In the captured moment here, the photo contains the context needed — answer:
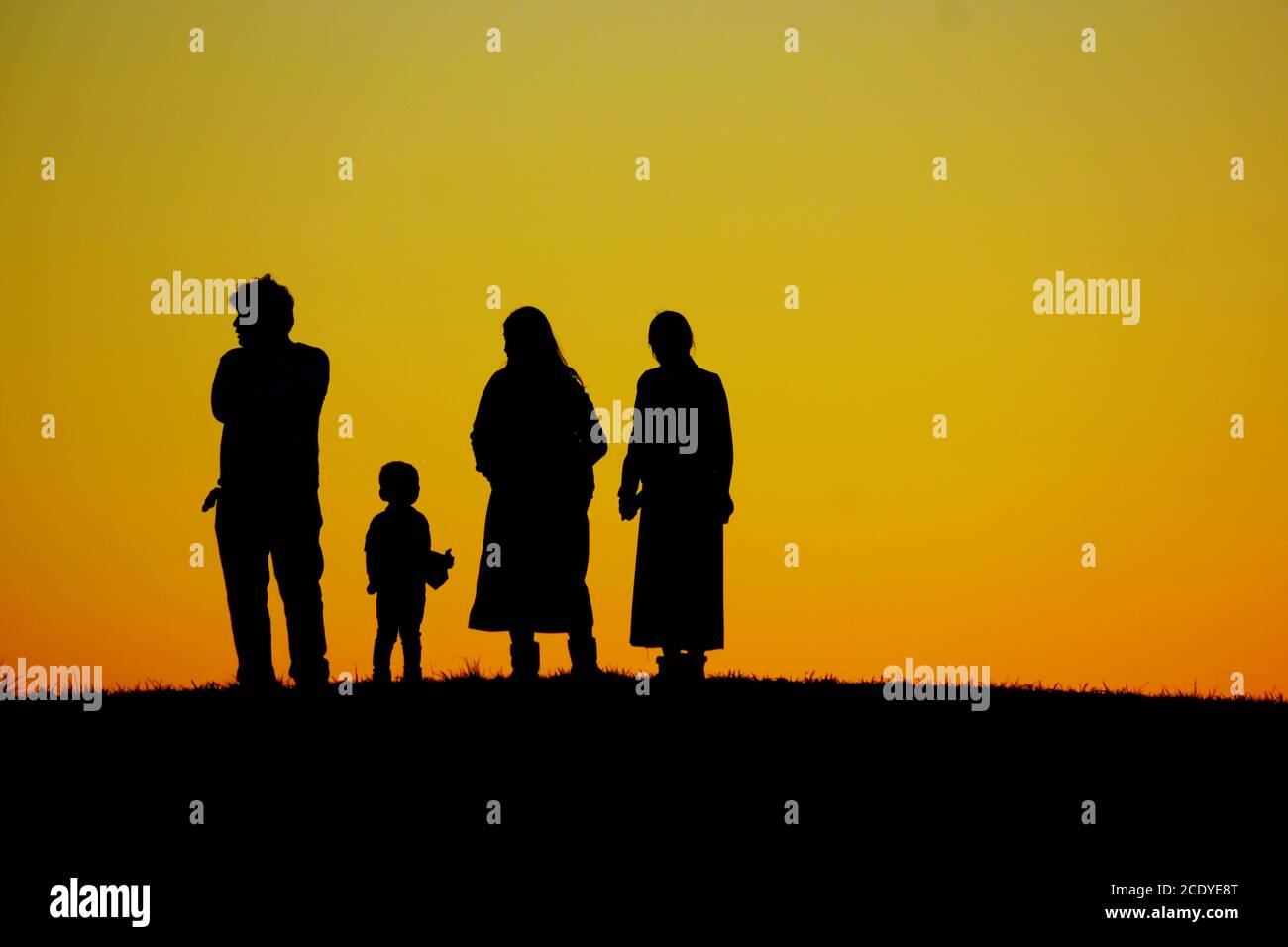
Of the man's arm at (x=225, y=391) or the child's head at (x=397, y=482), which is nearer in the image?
the man's arm at (x=225, y=391)

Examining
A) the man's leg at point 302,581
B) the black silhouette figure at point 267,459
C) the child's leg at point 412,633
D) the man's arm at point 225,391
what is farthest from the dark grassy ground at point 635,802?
the man's arm at point 225,391

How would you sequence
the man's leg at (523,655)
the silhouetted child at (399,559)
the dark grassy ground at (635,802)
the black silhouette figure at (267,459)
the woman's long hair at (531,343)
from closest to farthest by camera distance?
the dark grassy ground at (635,802), the black silhouette figure at (267,459), the woman's long hair at (531,343), the man's leg at (523,655), the silhouetted child at (399,559)

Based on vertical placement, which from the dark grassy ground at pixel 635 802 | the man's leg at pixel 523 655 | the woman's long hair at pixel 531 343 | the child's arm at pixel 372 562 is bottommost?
the dark grassy ground at pixel 635 802

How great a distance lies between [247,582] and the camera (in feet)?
42.2

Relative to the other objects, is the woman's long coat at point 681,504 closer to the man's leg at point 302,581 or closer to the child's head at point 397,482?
the child's head at point 397,482

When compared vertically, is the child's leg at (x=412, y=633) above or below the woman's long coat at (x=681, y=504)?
below

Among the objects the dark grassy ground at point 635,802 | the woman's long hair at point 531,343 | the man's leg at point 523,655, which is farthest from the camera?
the man's leg at point 523,655

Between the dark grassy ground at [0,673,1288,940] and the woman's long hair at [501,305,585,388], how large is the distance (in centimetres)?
248

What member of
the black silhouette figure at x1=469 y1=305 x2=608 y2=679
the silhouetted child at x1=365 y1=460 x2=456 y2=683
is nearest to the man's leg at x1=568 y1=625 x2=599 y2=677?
the black silhouette figure at x1=469 y1=305 x2=608 y2=679

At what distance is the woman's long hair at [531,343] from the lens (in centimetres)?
1338

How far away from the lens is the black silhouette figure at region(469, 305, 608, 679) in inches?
538

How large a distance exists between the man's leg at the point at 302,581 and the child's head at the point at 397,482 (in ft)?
5.87

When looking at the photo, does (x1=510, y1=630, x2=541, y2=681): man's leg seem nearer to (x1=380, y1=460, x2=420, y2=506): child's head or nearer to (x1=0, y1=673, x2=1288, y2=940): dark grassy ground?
(x1=0, y1=673, x2=1288, y2=940): dark grassy ground
